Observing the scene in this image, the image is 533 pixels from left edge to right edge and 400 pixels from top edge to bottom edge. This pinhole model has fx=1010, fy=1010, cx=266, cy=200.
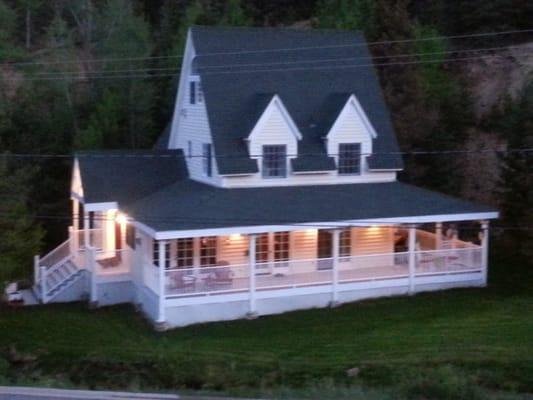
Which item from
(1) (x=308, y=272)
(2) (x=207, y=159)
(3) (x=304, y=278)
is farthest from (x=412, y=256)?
(2) (x=207, y=159)

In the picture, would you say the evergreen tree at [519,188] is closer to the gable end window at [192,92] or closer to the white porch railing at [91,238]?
the gable end window at [192,92]

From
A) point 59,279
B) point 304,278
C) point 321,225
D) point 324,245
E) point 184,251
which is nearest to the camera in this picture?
point 321,225

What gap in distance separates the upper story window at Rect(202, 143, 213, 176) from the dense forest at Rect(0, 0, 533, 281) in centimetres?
549

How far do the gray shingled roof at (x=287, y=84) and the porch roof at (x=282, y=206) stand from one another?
103cm

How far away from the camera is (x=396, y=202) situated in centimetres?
3044

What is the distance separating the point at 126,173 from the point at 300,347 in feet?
35.5

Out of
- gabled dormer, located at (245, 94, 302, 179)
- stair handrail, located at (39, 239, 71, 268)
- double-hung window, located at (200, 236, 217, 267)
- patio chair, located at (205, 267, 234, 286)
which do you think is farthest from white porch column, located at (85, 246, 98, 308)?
gabled dormer, located at (245, 94, 302, 179)

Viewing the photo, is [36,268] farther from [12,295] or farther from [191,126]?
[191,126]

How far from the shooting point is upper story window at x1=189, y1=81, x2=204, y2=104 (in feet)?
106

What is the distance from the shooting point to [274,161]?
103 feet

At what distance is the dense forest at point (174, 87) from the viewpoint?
106ft

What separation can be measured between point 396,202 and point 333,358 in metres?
8.55

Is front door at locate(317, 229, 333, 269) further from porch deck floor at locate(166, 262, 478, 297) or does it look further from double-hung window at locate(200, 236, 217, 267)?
double-hung window at locate(200, 236, 217, 267)

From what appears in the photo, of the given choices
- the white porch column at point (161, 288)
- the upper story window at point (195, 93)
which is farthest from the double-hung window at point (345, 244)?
the white porch column at point (161, 288)
